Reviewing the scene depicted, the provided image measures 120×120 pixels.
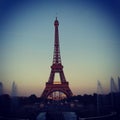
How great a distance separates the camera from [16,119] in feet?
29.0

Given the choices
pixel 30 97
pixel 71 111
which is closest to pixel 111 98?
pixel 71 111

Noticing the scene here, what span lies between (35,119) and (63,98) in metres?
4.55

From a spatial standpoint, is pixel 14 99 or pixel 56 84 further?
pixel 56 84

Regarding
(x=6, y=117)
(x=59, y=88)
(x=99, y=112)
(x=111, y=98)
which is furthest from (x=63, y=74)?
(x=6, y=117)

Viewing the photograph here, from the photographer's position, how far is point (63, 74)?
1306 centimetres

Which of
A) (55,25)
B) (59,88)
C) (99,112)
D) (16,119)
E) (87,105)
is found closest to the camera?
(16,119)

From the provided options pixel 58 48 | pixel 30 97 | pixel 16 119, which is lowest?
pixel 16 119

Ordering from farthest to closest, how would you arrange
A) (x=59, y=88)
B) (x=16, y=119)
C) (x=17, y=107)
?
(x=59, y=88) < (x=17, y=107) < (x=16, y=119)

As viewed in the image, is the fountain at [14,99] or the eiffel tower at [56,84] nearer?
the fountain at [14,99]

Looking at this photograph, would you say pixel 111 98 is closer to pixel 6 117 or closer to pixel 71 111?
pixel 71 111

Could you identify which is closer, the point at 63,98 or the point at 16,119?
the point at 16,119

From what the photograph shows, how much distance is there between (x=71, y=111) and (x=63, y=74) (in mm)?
2118

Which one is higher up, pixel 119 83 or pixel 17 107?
pixel 119 83

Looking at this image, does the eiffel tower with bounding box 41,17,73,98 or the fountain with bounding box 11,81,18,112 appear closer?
the fountain with bounding box 11,81,18,112
